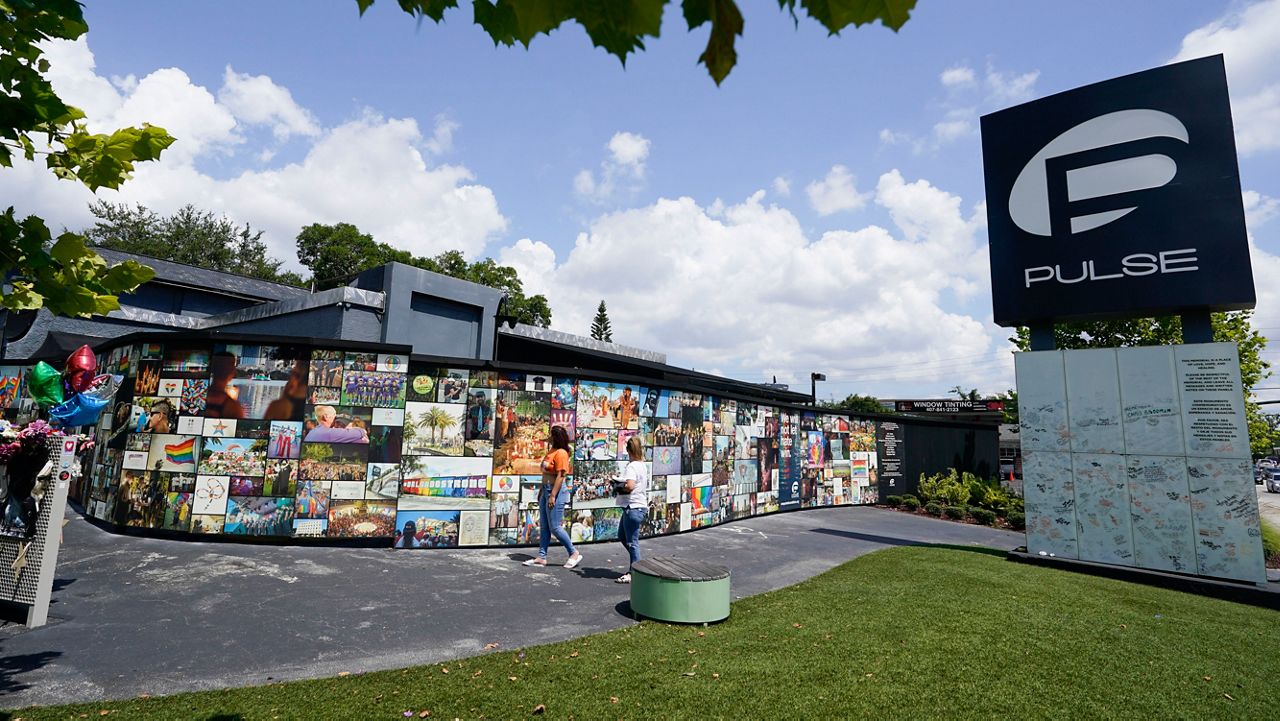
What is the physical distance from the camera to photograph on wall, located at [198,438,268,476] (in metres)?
8.39

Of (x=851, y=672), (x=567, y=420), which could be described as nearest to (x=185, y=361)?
(x=567, y=420)

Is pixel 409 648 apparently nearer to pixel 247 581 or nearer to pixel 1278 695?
pixel 247 581

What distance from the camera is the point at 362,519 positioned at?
340 inches

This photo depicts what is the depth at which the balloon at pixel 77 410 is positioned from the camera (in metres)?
5.82

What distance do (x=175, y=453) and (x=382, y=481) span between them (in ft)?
10.2

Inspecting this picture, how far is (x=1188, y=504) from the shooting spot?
8.99 meters

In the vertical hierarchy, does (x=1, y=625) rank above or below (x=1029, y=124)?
below

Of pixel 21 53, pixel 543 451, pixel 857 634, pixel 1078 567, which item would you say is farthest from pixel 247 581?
pixel 1078 567

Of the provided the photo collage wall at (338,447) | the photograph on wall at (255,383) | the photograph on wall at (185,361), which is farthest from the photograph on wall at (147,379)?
the photograph on wall at (255,383)

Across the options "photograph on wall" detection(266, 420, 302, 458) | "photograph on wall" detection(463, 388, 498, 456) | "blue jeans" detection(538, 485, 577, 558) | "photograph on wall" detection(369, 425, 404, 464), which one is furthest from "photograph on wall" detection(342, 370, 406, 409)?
"blue jeans" detection(538, 485, 577, 558)

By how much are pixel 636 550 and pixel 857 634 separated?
299 cm

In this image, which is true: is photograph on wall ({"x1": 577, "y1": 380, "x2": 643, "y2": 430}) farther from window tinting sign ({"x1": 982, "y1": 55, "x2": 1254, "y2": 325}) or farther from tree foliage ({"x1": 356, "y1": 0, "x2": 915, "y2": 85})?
tree foliage ({"x1": 356, "y1": 0, "x2": 915, "y2": 85})

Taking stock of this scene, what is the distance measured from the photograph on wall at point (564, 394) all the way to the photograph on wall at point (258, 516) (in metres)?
4.32

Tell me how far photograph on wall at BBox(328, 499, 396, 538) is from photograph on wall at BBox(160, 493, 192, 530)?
2.04m
